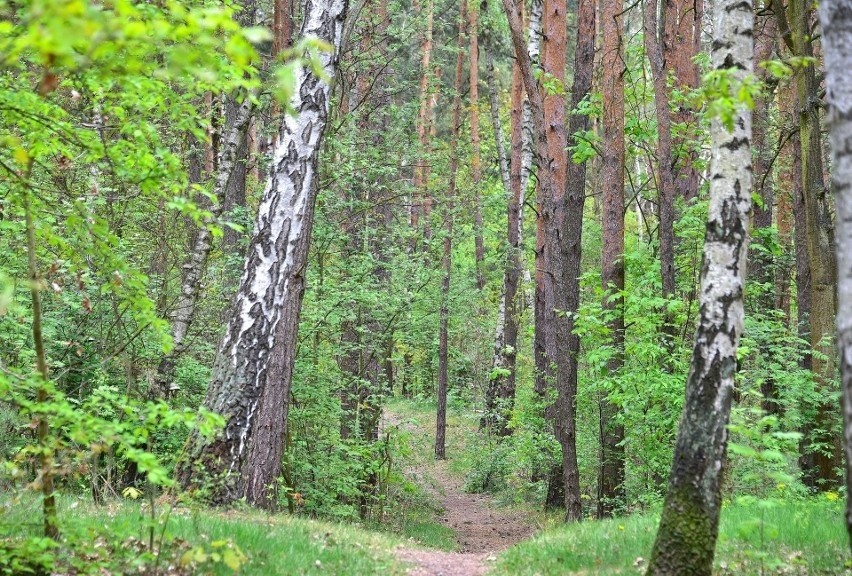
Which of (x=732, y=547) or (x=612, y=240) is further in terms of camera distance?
(x=612, y=240)

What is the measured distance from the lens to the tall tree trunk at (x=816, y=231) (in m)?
9.99

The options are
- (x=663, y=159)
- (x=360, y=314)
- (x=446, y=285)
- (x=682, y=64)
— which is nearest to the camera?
(x=663, y=159)

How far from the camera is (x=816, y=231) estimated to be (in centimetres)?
1066

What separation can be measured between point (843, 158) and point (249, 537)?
5354 millimetres

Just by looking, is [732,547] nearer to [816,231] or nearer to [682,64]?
[816,231]

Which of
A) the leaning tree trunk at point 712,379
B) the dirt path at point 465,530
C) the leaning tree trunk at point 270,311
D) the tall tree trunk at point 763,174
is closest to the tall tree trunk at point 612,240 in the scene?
the dirt path at point 465,530

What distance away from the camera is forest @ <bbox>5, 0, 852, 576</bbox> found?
14.7ft

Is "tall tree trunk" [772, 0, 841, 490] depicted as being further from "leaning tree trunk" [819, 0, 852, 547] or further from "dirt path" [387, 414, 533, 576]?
"leaning tree trunk" [819, 0, 852, 547]

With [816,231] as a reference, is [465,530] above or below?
below

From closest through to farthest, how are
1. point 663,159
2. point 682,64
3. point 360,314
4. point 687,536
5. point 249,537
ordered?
1. point 687,536
2. point 249,537
3. point 663,159
4. point 360,314
5. point 682,64

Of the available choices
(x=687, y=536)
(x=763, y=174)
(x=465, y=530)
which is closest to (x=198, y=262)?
(x=465, y=530)

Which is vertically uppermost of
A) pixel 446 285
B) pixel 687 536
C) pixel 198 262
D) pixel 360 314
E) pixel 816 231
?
pixel 446 285

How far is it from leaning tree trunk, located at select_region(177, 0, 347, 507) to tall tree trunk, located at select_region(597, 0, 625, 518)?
611cm

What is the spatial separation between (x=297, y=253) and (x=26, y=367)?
3.78 m
